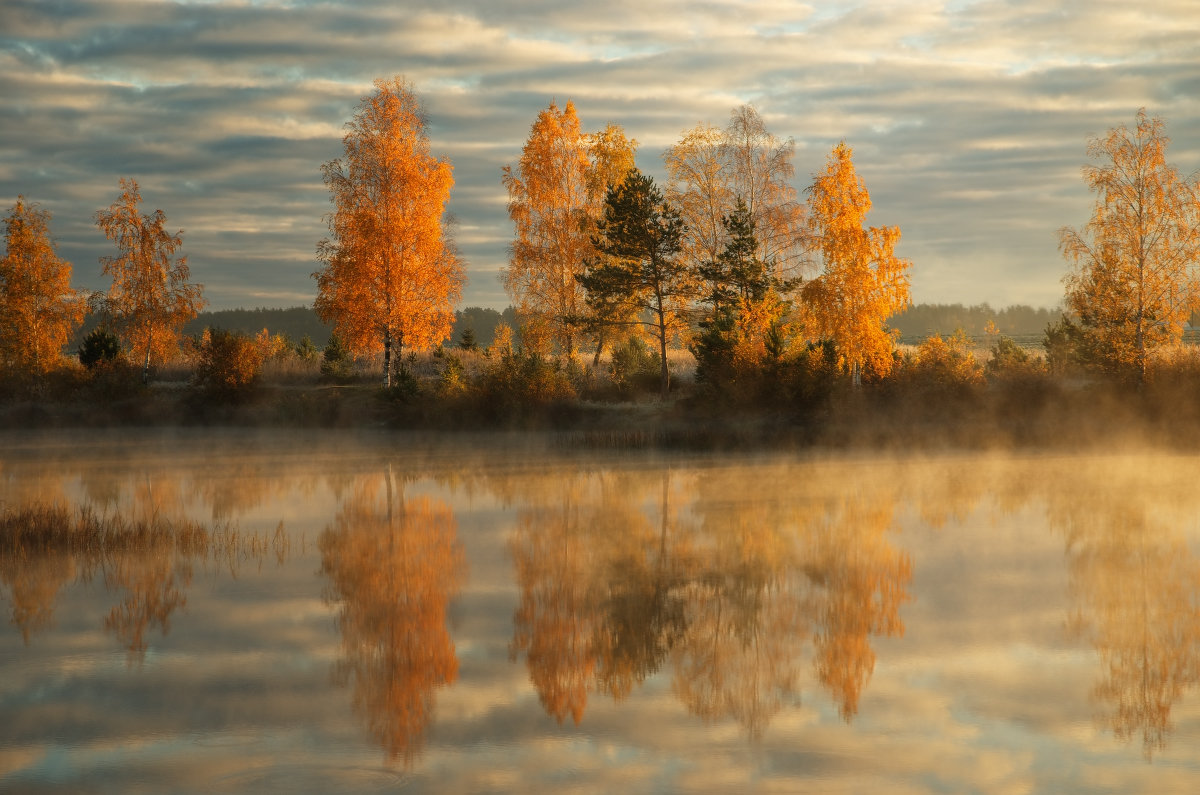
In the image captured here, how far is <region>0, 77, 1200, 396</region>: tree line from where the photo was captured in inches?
1442

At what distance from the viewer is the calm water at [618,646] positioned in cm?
768

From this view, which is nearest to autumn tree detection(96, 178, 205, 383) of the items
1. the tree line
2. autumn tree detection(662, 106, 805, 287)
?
the tree line

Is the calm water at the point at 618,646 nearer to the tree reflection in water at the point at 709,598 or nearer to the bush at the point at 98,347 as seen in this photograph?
the tree reflection in water at the point at 709,598

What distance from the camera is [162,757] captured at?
779 cm

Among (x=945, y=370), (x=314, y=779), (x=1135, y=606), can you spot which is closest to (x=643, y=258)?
(x=945, y=370)

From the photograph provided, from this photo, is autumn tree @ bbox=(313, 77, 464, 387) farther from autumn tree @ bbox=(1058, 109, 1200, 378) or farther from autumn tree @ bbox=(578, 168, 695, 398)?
autumn tree @ bbox=(1058, 109, 1200, 378)

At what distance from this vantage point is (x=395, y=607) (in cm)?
1270

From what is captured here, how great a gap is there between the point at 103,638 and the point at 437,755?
5396 mm

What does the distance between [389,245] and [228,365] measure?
Answer: 921 cm

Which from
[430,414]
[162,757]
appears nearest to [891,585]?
[162,757]

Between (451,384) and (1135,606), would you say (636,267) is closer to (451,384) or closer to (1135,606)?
(451,384)

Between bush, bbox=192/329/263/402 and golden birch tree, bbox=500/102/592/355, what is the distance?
12002 millimetres

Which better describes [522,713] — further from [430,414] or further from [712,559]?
[430,414]

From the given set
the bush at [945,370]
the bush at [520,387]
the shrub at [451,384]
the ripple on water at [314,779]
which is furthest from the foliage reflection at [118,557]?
the bush at [945,370]
